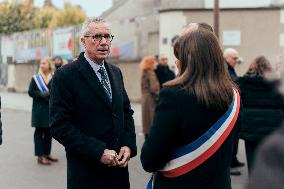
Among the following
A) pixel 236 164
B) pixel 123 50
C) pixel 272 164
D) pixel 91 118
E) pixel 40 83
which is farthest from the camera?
pixel 123 50

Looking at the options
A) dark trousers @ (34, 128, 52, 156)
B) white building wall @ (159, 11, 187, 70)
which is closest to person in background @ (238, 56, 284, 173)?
dark trousers @ (34, 128, 52, 156)

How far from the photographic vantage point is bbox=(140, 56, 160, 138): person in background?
1141 cm

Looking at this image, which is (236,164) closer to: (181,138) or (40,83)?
(40,83)

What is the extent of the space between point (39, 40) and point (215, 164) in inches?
1099

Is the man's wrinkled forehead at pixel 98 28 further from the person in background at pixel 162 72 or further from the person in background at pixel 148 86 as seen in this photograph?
the person in background at pixel 162 72

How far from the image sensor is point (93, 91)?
3.70 meters

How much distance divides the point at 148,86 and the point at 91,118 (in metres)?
7.95

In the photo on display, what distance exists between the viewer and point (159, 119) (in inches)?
118

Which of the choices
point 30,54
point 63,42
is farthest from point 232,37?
point 30,54

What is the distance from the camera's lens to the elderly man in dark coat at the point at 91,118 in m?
3.66

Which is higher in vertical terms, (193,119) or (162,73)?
(193,119)

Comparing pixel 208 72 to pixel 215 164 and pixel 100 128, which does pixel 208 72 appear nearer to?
pixel 215 164

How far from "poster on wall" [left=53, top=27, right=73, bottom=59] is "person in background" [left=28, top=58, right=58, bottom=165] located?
17286 mm

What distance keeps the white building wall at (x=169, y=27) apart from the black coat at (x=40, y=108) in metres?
10.2
